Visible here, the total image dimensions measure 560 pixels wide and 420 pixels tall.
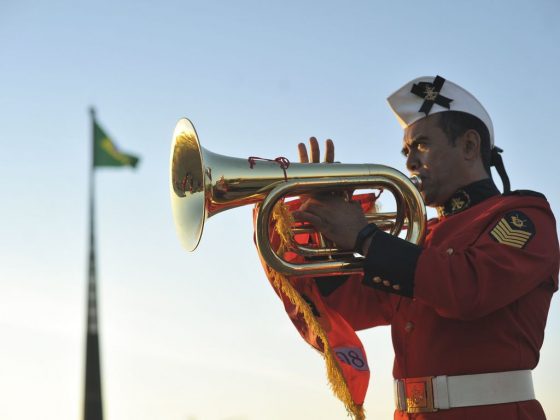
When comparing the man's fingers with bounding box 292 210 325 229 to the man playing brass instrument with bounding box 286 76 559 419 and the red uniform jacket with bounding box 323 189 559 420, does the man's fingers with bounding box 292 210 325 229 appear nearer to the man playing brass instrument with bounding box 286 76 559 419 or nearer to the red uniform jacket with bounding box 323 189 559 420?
the man playing brass instrument with bounding box 286 76 559 419

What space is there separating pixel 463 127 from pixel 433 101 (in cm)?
22

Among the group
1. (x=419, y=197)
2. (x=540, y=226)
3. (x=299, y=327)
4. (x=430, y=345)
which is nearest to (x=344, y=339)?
(x=299, y=327)

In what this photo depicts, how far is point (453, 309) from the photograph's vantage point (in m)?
3.56

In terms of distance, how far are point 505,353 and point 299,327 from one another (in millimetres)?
1139

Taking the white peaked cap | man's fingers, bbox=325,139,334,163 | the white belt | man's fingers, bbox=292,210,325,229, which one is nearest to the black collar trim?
the white peaked cap

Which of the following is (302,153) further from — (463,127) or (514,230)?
(514,230)

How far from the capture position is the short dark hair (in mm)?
4375

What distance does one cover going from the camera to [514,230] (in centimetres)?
373

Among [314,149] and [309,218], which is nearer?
[309,218]

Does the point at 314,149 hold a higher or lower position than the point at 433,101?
lower

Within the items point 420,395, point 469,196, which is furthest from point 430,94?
Result: point 420,395

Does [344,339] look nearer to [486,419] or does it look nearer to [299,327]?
[299,327]

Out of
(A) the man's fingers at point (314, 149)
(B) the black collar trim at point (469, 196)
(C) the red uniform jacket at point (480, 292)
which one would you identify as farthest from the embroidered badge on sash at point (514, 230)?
(A) the man's fingers at point (314, 149)

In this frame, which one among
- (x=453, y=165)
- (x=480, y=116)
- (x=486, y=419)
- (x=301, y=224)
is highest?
(x=480, y=116)
